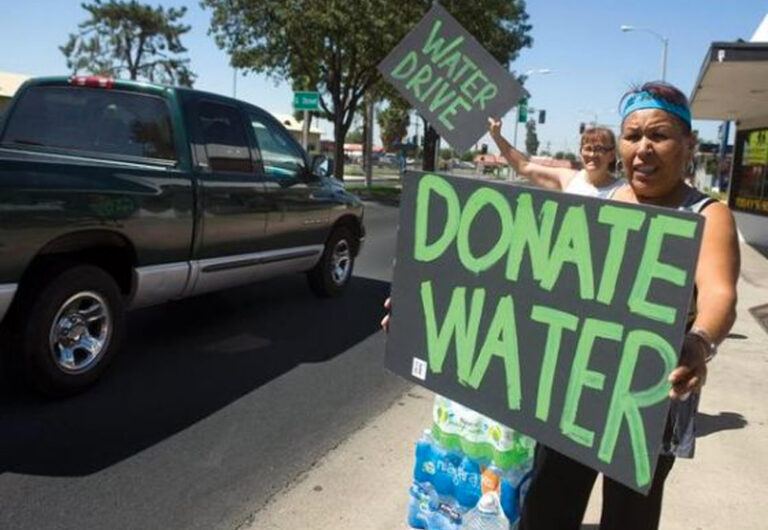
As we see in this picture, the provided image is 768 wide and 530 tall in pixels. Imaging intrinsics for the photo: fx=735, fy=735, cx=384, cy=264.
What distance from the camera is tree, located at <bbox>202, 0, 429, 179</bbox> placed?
22875 mm

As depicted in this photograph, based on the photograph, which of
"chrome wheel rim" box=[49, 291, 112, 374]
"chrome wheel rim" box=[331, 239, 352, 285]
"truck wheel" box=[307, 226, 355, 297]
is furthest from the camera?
"chrome wheel rim" box=[331, 239, 352, 285]

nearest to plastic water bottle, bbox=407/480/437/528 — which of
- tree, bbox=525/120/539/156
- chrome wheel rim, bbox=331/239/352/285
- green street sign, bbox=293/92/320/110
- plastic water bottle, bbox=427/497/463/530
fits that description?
plastic water bottle, bbox=427/497/463/530

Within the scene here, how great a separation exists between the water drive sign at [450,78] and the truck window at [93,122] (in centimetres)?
209

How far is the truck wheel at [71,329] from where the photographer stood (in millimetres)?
4223

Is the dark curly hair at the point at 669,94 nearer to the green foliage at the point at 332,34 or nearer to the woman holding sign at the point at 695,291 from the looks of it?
→ the woman holding sign at the point at 695,291

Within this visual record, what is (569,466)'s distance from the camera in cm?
233

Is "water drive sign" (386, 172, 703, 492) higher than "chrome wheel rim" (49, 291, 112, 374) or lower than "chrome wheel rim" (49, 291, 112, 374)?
higher

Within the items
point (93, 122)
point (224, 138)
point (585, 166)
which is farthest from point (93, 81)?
point (585, 166)

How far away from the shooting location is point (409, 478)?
3658 mm

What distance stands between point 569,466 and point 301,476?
1698mm

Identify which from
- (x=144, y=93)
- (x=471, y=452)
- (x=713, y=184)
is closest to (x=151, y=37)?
(x=713, y=184)

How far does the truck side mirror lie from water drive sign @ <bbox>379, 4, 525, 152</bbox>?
10.5ft

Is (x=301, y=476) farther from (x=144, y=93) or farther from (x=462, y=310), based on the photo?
(x=144, y=93)

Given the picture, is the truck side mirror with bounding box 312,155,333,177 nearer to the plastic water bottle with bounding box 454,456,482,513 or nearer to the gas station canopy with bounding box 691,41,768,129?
the plastic water bottle with bounding box 454,456,482,513
